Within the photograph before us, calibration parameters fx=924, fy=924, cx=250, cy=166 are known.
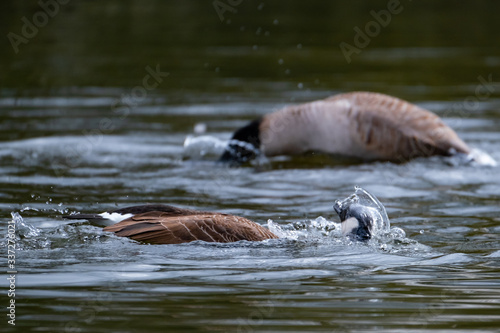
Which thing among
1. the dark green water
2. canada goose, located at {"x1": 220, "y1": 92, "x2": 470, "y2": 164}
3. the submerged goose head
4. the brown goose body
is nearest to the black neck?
canada goose, located at {"x1": 220, "y1": 92, "x2": 470, "y2": 164}

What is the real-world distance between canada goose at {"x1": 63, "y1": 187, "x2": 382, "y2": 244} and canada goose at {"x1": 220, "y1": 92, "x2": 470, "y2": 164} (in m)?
4.56

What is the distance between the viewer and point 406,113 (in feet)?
40.5

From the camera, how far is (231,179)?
1087 cm

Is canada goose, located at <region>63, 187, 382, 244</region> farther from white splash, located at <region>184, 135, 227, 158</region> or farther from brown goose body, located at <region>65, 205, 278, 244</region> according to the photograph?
white splash, located at <region>184, 135, 227, 158</region>

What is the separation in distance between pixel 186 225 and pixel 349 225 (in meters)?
1.39

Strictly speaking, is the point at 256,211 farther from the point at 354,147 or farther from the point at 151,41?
the point at 151,41

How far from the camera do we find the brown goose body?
7.09 metres

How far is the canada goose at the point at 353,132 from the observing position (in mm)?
12055

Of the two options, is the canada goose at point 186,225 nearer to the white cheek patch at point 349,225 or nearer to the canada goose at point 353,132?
the white cheek patch at point 349,225

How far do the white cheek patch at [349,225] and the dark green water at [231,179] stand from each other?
17 cm

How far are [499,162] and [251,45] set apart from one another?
10.6m

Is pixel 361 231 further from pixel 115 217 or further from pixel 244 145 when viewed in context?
pixel 244 145

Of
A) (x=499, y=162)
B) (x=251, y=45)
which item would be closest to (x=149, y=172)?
(x=499, y=162)

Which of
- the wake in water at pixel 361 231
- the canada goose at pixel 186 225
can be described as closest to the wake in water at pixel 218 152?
the wake in water at pixel 361 231
